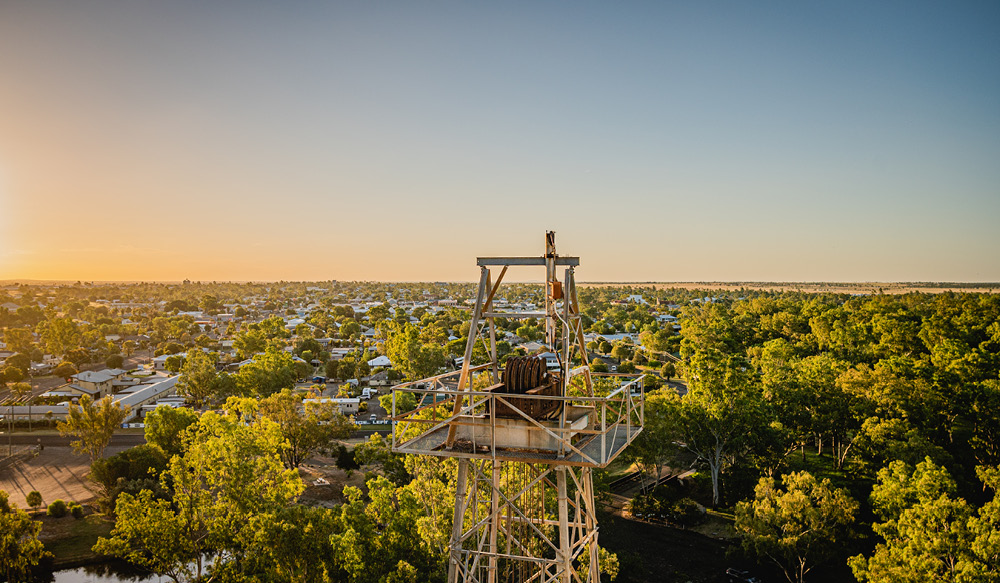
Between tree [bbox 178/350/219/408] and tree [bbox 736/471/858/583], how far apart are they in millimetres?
40959

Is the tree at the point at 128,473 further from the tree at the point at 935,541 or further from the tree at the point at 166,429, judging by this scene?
the tree at the point at 935,541

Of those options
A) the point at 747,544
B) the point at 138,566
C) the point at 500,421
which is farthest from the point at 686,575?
the point at 138,566

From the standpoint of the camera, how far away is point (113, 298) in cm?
18850

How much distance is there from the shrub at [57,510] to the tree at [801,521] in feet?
103

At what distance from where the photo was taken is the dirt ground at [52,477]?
31141mm

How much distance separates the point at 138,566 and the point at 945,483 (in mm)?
31747

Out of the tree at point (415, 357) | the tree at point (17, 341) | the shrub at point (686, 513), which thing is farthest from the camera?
the tree at point (17, 341)

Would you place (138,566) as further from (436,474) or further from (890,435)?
(890,435)

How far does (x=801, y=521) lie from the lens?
21562 mm

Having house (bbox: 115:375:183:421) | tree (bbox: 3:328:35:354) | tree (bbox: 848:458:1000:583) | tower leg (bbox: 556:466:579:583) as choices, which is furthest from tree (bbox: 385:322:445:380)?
tree (bbox: 3:328:35:354)

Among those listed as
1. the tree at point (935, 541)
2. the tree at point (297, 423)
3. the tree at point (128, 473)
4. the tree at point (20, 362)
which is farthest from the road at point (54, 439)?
the tree at point (935, 541)

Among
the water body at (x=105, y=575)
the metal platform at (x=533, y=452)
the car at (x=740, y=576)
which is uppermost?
the metal platform at (x=533, y=452)

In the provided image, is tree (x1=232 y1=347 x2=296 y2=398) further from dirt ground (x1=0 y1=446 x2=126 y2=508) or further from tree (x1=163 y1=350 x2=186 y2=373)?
tree (x1=163 y1=350 x2=186 y2=373)

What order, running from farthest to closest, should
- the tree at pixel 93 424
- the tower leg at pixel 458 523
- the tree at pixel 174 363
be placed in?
the tree at pixel 174 363
the tree at pixel 93 424
the tower leg at pixel 458 523
